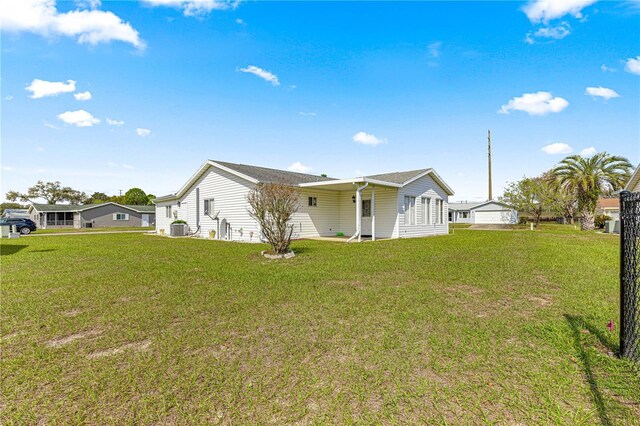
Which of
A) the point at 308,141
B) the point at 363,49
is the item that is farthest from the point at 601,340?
the point at 308,141

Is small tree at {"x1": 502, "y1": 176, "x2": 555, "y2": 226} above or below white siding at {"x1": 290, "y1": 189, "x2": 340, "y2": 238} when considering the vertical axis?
above

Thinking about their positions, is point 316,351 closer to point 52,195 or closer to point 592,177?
point 592,177

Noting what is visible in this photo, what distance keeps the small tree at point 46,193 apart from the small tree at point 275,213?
2737 inches

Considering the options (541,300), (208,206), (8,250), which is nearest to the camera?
(541,300)

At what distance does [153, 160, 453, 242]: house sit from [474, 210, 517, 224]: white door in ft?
81.2

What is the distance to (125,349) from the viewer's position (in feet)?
11.0

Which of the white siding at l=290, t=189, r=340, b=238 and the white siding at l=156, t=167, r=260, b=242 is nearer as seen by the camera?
the white siding at l=156, t=167, r=260, b=242

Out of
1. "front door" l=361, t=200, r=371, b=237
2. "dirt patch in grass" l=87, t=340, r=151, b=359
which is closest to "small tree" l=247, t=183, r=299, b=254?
"dirt patch in grass" l=87, t=340, r=151, b=359

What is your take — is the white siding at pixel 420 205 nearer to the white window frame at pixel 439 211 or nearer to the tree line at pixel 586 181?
the white window frame at pixel 439 211

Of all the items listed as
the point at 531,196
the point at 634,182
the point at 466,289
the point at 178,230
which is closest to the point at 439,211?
the point at 634,182

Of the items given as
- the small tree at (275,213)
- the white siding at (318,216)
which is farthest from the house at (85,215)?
the small tree at (275,213)

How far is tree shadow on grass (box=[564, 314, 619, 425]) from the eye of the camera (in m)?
2.23

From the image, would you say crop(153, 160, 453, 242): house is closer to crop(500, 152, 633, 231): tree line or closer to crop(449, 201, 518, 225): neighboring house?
crop(500, 152, 633, 231): tree line

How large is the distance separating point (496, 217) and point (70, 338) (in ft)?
160
